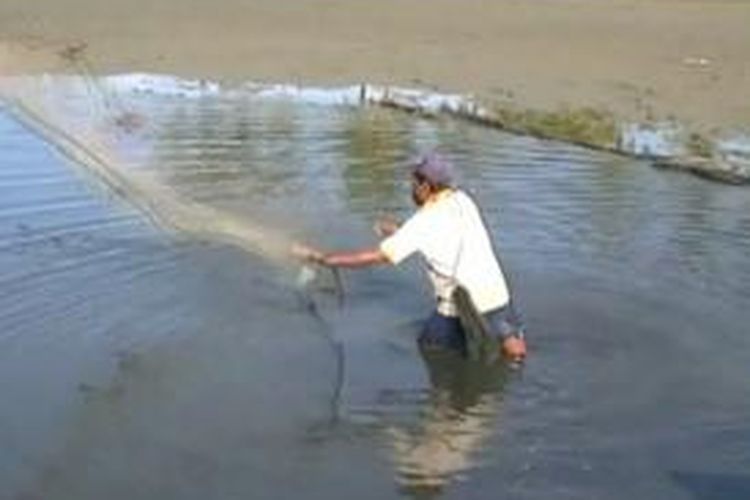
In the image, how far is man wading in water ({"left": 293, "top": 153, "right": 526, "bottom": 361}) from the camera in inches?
390

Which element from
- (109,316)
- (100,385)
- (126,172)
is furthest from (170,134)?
(100,385)

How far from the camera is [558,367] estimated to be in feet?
34.2

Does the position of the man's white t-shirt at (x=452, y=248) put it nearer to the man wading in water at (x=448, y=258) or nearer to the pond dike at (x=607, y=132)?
the man wading in water at (x=448, y=258)

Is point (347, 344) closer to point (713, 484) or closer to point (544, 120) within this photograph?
point (713, 484)

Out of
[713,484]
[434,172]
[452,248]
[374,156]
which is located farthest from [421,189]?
[374,156]

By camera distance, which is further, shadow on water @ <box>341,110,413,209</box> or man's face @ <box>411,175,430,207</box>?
shadow on water @ <box>341,110,413,209</box>

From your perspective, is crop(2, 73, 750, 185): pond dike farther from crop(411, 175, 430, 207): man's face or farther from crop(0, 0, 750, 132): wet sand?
crop(411, 175, 430, 207): man's face

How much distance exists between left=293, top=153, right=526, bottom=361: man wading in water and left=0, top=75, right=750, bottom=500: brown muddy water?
0.26 meters

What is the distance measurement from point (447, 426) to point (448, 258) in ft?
3.95

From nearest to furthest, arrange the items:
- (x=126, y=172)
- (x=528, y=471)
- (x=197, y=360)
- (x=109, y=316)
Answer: (x=528, y=471) → (x=197, y=360) → (x=109, y=316) → (x=126, y=172)

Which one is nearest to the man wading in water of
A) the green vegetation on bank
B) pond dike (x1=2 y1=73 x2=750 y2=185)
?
pond dike (x1=2 y1=73 x2=750 y2=185)

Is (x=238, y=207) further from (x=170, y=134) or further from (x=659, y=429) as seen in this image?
(x=659, y=429)

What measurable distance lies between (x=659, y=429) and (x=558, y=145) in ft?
28.6

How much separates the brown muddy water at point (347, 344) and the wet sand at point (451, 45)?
5.04m
